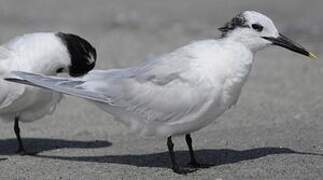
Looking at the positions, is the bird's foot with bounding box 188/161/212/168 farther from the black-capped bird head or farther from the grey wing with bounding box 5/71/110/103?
the black-capped bird head

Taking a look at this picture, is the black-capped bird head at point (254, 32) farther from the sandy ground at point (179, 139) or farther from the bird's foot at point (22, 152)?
the bird's foot at point (22, 152)

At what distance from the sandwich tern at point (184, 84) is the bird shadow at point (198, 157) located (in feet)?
0.69

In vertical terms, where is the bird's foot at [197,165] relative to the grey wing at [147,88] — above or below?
below

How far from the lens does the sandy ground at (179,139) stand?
533 cm

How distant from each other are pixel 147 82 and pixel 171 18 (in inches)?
334

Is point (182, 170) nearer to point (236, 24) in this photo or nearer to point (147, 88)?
point (147, 88)

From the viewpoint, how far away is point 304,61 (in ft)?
32.6

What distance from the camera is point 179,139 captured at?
651 centimetres

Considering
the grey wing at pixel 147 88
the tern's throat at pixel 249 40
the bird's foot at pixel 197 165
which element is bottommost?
the bird's foot at pixel 197 165

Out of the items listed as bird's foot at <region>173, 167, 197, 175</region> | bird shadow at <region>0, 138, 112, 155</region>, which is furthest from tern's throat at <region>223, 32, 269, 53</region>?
Answer: bird shadow at <region>0, 138, 112, 155</region>

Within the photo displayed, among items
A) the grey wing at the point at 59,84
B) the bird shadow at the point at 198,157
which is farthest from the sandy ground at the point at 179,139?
the grey wing at the point at 59,84

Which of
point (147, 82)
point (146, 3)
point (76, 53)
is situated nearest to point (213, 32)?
point (146, 3)

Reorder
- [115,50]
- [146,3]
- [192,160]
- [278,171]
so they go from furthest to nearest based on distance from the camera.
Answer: [146,3] < [115,50] < [192,160] < [278,171]

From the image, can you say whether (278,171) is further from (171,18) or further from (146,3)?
(146,3)
